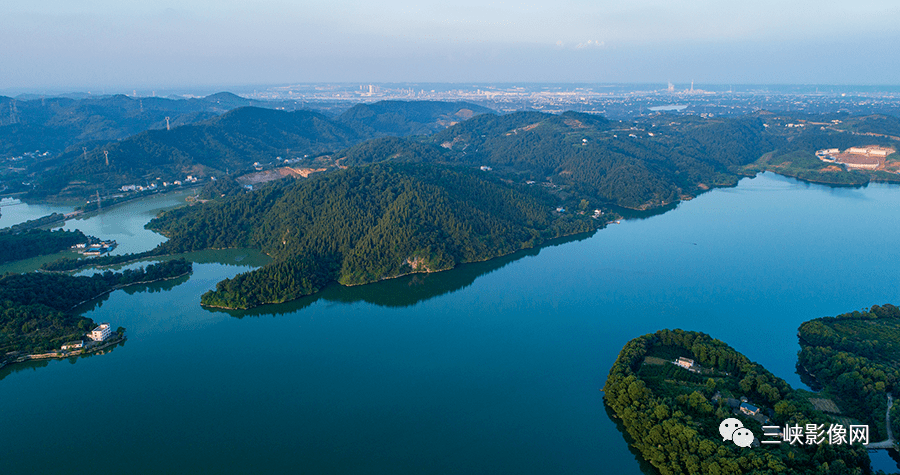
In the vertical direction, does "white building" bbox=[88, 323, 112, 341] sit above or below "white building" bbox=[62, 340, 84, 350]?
above

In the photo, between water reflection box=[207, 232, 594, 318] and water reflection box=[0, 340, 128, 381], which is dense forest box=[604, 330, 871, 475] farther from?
water reflection box=[0, 340, 128, 381]

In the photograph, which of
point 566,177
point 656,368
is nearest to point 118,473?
point 656,368

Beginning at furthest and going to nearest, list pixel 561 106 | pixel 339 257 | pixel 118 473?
pixel 561 106
pixel 339 257
pixel 118 473

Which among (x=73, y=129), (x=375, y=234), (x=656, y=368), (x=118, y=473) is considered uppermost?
(x=73, y=129)

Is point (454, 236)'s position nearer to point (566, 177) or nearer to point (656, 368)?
point (656, 368)

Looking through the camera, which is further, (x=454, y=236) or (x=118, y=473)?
(x=454, y=236)

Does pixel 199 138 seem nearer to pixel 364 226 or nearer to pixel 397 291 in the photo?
pixel 364 226

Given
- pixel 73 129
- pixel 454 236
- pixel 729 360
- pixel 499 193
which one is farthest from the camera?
pixel 73 129

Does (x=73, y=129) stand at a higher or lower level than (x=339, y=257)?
higher

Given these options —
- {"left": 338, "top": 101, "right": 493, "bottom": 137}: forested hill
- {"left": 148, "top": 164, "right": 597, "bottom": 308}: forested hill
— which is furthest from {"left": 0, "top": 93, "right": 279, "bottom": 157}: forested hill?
{"left": 148, "top": 164, "right": 597, "bottom": 308}: forested hill
